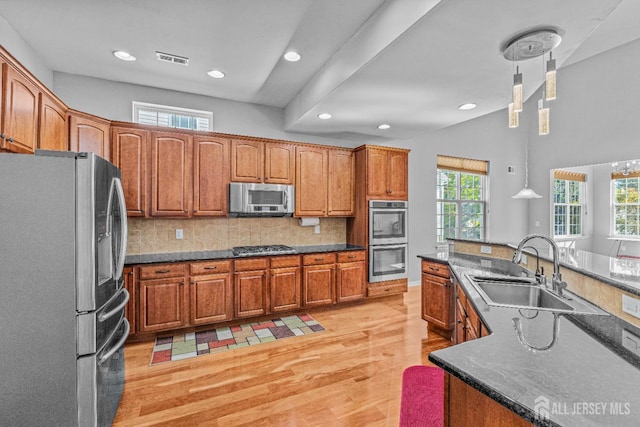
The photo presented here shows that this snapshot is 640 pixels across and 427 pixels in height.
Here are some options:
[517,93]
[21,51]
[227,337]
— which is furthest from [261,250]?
[517,93]

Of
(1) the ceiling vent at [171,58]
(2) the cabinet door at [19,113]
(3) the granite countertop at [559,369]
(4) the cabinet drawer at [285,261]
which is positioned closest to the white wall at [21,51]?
(2) the cabinet door at [19,113]

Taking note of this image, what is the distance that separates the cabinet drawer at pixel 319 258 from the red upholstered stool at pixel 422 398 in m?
1.86

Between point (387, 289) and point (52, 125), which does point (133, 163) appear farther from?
point (387, 289)

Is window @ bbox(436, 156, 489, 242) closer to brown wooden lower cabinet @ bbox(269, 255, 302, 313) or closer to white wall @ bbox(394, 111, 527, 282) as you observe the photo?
white wall @ bbox(394, 111, 527, 282)

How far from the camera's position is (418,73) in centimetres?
258

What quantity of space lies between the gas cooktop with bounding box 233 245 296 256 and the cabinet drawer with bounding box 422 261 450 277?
5.34 ft

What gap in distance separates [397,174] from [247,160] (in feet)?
7.44

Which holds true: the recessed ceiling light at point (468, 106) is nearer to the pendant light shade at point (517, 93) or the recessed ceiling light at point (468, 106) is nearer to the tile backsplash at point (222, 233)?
the pendant light shade at point (517, 93)

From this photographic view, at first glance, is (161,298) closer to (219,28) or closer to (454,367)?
(219,28)

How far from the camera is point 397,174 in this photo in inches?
182

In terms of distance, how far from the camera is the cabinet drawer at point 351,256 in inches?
165

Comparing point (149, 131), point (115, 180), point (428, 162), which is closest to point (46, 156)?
point (115, 180)

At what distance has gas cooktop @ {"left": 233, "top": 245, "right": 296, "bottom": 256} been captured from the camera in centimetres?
371

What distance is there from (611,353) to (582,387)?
34cm
